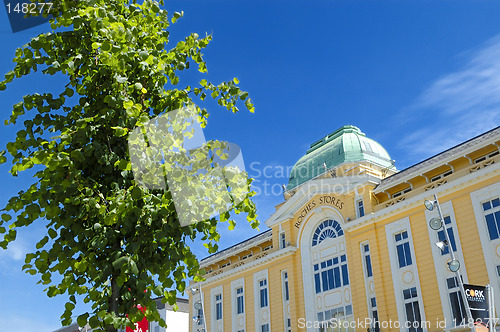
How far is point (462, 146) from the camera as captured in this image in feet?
97.5

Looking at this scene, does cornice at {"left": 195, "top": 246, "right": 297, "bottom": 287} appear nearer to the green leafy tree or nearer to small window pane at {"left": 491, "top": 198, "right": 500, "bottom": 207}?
small window pane at {"left": 491, "top": 198, "right": 500, "bottom": 207}

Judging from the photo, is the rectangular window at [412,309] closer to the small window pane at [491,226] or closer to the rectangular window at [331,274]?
the rectangular window at [331,274]

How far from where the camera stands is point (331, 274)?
3500cm

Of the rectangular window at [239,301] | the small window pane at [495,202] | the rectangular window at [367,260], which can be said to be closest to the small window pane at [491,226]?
the small window pane at [495,202]

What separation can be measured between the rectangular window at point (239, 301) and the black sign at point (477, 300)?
24.1 metres

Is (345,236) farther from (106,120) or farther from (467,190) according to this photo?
(106,120)

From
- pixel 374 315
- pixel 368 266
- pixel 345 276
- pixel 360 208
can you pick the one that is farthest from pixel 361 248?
pixel 374 315

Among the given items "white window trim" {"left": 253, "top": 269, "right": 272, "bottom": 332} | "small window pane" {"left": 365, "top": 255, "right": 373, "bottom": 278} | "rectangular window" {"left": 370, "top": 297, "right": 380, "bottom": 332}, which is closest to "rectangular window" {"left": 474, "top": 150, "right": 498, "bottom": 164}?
"small window pane" {"left": 365, "top": 255, "right": 373, "bottom": 278}

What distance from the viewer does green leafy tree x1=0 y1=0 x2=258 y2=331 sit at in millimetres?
7309

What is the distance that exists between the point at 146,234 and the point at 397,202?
86.0 ft

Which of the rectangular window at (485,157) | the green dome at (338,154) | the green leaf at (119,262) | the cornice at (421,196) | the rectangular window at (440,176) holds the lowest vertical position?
the green leaf at (119,262)

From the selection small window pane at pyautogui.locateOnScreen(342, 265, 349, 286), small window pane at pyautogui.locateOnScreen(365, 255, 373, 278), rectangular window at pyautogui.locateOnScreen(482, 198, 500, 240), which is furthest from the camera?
small window pane at pyautogui.locateOnScreen(342, 265, 349, 286)

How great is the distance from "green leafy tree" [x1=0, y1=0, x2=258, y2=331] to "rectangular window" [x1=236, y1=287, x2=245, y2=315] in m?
34.7

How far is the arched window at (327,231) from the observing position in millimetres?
35719
